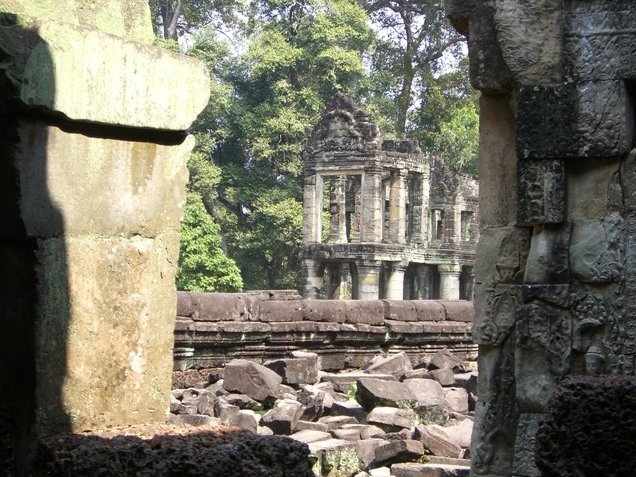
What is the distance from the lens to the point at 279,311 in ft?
51.7

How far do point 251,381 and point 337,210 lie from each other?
80.6 ft

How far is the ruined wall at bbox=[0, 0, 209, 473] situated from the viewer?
3107mm

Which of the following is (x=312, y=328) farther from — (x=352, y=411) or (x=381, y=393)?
(x=352, y=411)

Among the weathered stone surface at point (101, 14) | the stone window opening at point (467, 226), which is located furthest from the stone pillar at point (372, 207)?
the weathered stone surface at point (101, 14)

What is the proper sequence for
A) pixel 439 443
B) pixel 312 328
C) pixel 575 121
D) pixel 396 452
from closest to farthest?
pixel 575 121, pixel 396 452, pixel 439 443, pixel 312 328

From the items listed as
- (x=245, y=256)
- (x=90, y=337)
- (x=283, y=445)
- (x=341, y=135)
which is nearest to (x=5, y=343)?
(x=90, y=337)

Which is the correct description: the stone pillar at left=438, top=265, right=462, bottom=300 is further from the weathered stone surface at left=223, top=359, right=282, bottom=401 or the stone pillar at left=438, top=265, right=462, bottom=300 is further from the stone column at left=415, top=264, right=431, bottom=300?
the weathered stone surface at left=223, top=359, right=282, bottom=401

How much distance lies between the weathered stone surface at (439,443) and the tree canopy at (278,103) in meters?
28.4

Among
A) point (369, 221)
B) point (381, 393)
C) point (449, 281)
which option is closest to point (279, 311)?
point (381, 393)

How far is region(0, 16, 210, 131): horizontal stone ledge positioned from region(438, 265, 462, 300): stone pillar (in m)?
36.0

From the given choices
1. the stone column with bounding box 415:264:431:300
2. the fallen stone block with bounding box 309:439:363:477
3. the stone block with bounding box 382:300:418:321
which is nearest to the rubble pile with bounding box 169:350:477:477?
the fallen stone block with bounding box 309:439:363:477

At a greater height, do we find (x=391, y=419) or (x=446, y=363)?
(x=446, y=363)

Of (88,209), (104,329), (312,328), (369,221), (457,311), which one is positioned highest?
(369,221)

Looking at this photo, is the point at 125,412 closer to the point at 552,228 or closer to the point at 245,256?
the point at 552,228
